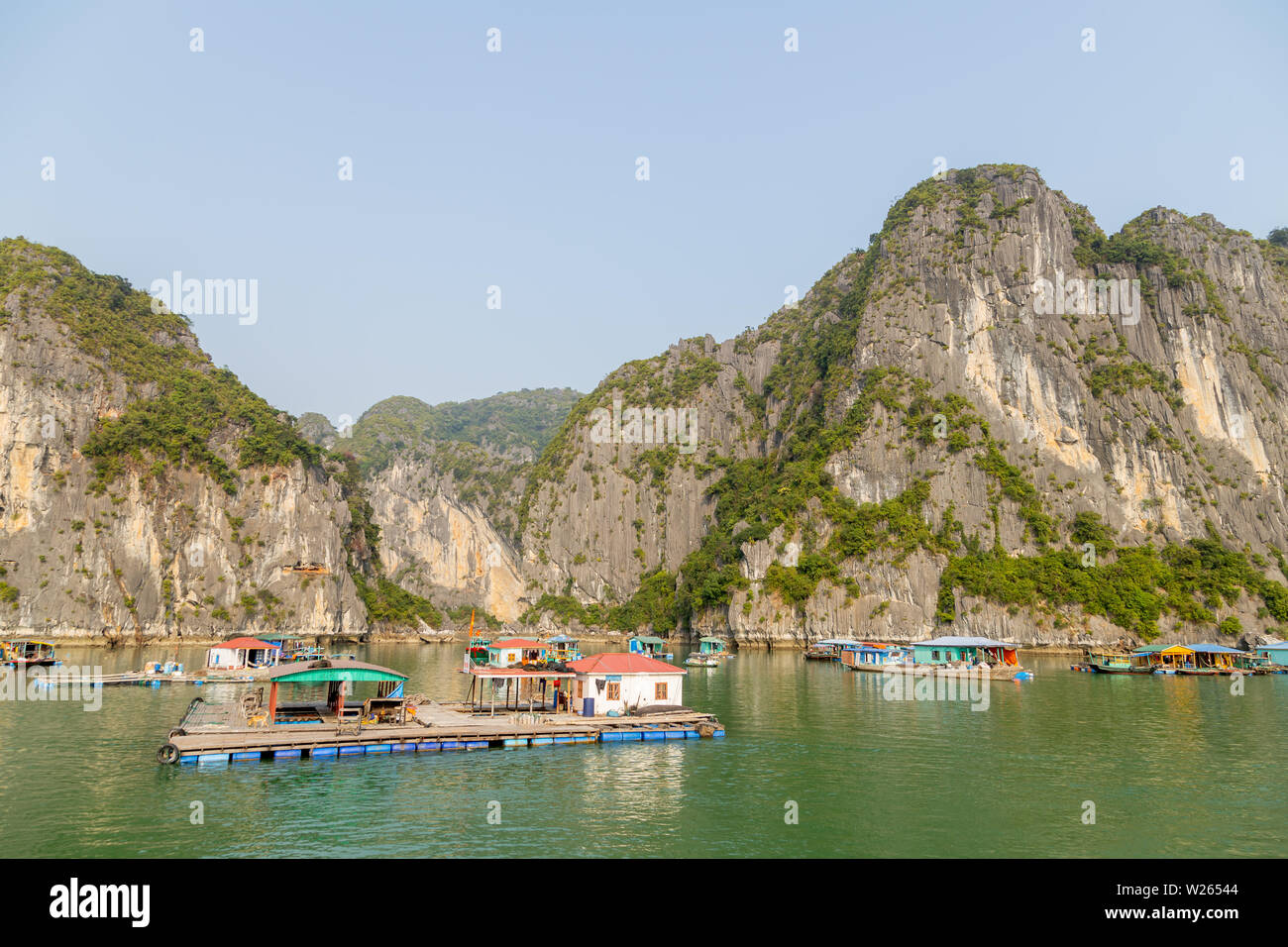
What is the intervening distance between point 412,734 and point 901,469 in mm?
89387

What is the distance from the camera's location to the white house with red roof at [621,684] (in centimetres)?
3316

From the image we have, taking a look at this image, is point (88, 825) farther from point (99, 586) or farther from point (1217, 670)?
point (99, 586)

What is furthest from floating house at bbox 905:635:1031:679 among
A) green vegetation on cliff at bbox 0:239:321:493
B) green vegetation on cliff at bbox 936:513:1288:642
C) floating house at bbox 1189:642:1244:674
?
green vegetation on cliff at bbox 0:239:321:493

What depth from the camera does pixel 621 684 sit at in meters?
33.5

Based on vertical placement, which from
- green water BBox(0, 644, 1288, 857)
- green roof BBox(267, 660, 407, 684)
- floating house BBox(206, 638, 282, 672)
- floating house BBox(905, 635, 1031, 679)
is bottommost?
floating house BBox(905, 635, 1031, 679)

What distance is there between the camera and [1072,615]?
287ft

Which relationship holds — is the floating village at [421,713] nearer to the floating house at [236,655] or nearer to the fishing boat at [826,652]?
the floating house at [236,655]

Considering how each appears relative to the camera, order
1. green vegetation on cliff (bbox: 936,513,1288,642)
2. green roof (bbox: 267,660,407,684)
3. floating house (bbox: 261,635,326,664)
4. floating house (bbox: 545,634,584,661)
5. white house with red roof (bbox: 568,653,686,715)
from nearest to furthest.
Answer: green roof (bbox: 267,660,407,684), white house with red roof (bbox: 568,653,686,715), floating house (bbox: 545,634,584,661), floating house (bbox: 261,635,326,664), green vegetation on cliff (bbox: 936,513,1288,642)

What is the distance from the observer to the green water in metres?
17.5

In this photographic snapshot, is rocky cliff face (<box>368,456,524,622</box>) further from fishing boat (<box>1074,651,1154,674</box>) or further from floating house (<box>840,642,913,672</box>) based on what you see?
fishing boat (<box>1074,651,1154,674</box>)

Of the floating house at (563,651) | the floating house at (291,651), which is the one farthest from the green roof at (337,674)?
the floating house at (291,651)

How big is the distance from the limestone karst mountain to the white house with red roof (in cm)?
6549
